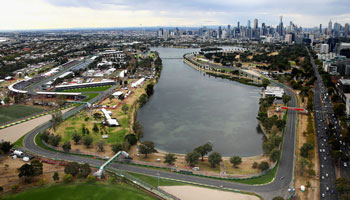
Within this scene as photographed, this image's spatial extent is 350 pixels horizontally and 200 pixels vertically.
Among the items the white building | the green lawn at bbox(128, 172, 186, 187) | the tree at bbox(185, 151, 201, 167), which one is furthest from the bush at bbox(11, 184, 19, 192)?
the white building

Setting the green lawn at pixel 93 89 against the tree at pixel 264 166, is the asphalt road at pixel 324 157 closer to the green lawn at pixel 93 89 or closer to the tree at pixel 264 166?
the tree at pixel 264 166

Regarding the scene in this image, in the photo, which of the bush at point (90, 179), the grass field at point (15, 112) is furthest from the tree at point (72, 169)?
the grass field at point (15, 112)

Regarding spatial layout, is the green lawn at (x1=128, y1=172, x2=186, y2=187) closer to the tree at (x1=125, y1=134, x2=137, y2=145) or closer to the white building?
the tree at (x1=125, y1=134, x2=137, y2=145)

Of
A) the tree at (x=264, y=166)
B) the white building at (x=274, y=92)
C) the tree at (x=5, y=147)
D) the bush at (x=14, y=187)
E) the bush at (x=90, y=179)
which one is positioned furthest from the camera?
the white building at (x=274, y=92)

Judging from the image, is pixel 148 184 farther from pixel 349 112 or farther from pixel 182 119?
pixel 349 112

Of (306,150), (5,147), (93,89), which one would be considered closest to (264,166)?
(306,150)

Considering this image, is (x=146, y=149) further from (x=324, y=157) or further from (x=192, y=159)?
(x=324, y=157)

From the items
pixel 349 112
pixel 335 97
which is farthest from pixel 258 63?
pixel 349 112
